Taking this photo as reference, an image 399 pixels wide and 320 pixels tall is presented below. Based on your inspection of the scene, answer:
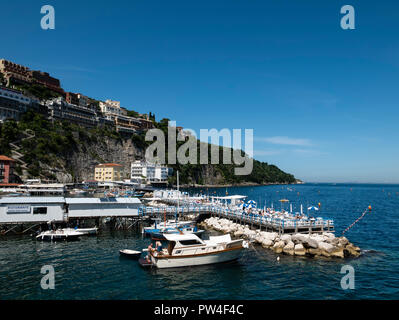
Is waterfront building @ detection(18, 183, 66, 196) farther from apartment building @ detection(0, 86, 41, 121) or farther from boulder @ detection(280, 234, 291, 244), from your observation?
A: boulder @ detection(280, 234, 291, 244)

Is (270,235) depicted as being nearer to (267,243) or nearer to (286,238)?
(267,243)

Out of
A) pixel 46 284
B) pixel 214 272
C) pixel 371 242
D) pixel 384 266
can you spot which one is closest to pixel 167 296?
pixel 214 272

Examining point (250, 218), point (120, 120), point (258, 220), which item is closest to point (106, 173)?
point (120, 120)

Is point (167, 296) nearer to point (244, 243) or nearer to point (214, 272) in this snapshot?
point (214, 272)

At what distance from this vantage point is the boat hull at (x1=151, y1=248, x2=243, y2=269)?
27.7m

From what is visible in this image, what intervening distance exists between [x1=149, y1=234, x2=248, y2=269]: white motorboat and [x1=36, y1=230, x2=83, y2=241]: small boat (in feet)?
52.6

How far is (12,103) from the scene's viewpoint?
123062mm

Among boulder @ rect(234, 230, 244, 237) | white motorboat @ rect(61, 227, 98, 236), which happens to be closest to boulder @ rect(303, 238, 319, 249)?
boulder @ rect(234, 230, 244, 237)

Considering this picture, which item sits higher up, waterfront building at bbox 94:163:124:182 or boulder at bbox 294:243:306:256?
waterfront building at bbox 94:163:124:182

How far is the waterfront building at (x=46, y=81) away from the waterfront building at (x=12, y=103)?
33.3 meters

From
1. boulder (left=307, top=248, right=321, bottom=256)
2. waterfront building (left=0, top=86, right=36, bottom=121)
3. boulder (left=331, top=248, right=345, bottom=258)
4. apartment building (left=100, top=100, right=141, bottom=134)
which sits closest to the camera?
boulder (left=331, top=248, right=345, bottom=258)

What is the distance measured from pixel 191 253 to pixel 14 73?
160230mm
